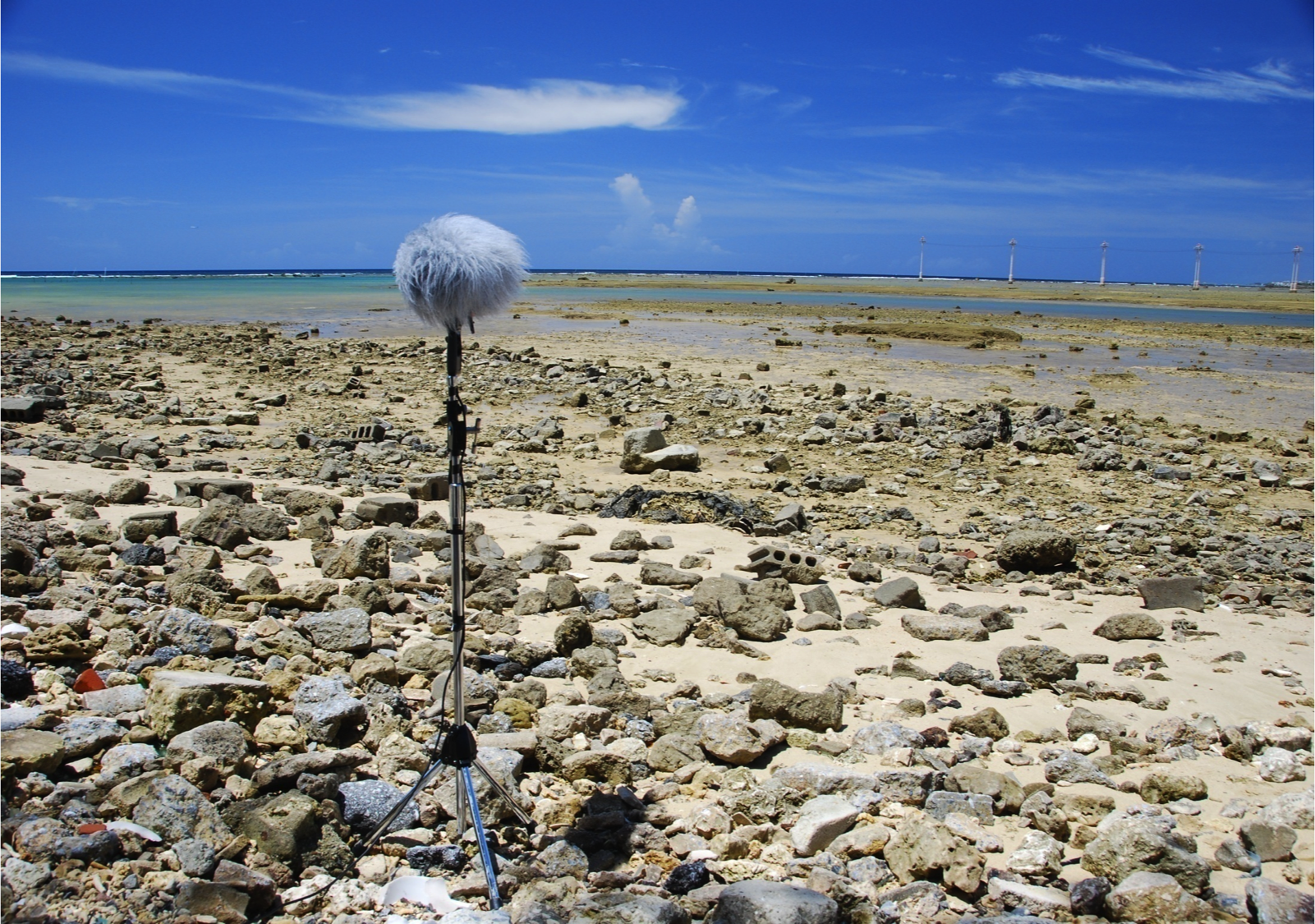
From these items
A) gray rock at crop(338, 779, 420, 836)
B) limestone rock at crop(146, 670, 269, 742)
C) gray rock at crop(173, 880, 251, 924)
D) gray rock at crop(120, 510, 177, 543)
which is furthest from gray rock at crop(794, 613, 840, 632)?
gray rock at crop(120, 510, 177, 543)

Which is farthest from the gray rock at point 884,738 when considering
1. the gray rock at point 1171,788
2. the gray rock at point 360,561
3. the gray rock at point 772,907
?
the gray rock at point 360,561

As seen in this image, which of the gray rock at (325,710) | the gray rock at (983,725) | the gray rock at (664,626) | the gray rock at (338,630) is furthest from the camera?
the gray rock at (664,626)

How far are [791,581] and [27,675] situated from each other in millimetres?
4865

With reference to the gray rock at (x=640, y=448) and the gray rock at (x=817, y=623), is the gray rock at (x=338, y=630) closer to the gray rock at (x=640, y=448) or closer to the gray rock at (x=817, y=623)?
the gray rock at (x=817, y=623)

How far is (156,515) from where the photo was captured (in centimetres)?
687

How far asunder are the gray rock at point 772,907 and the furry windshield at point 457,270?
2.25m

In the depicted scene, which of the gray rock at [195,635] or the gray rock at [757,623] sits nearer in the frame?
the gray rock at [195,635]

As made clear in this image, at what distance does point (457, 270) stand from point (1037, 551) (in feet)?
19.7

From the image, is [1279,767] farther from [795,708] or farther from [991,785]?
[795,708]

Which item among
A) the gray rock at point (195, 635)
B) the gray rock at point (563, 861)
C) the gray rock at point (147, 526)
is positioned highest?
the gray rock at point (147, 526)

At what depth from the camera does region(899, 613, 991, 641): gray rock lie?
5.96 m

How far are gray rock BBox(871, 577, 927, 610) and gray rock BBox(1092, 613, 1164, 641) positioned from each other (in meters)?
1.16

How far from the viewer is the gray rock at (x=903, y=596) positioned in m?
6.57

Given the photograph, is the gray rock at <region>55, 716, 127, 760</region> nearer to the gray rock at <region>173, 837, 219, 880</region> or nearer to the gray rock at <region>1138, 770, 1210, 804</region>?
the gray rock at <region>173, 837, 219, 880</region>
